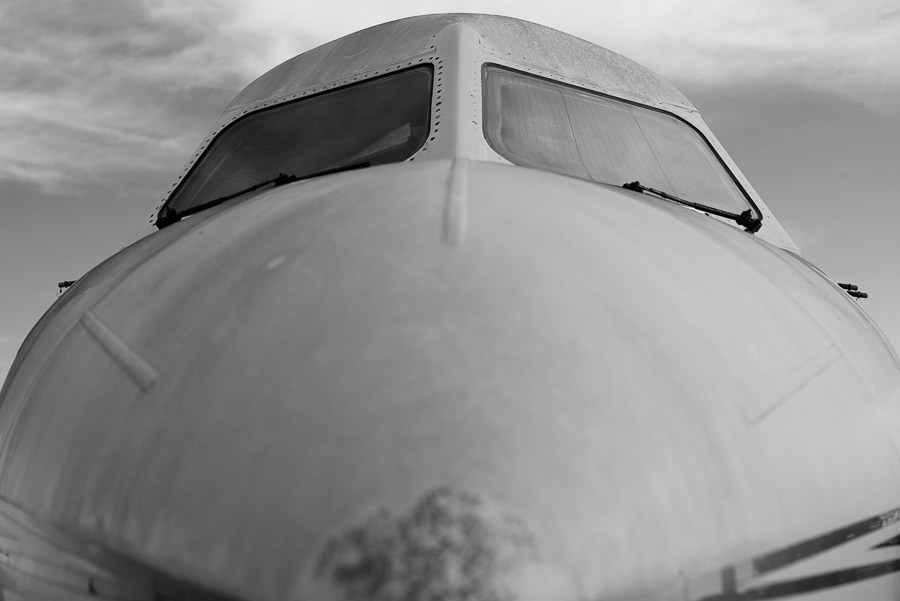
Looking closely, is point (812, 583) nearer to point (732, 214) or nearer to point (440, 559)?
point (440, 559)

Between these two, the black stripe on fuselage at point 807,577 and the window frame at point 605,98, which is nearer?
the black stripe on fuselage at point 807,577

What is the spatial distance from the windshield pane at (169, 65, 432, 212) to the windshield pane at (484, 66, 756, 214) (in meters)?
0.37

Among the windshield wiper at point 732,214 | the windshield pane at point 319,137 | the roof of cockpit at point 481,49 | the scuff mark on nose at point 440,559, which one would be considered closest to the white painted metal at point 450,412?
the scuff mark on nose at point 440,559

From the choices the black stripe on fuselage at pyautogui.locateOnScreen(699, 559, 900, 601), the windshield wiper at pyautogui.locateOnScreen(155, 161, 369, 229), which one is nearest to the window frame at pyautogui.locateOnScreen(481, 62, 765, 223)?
the windshield wiper at pyautogui.locateOnScreen(155, 161, 369, 229)

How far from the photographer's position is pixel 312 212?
243 centimetres

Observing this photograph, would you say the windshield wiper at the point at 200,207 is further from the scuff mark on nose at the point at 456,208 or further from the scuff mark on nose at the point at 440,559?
the scuff mark on nose at the point at 440,559

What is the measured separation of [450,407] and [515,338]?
0.24 m

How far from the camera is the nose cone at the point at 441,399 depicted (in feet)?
5.50

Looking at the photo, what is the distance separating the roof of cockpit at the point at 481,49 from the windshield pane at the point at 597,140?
0.17 m

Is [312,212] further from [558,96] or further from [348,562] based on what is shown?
[558,96]

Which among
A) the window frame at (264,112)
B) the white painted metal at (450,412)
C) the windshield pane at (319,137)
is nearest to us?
the white painted metal at (450,412)

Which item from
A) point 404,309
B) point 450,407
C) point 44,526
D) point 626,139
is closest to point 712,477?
point 450,407

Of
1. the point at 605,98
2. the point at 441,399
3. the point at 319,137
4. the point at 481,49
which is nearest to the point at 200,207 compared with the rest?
the point at 319,137

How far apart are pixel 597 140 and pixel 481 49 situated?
2.51 ft
